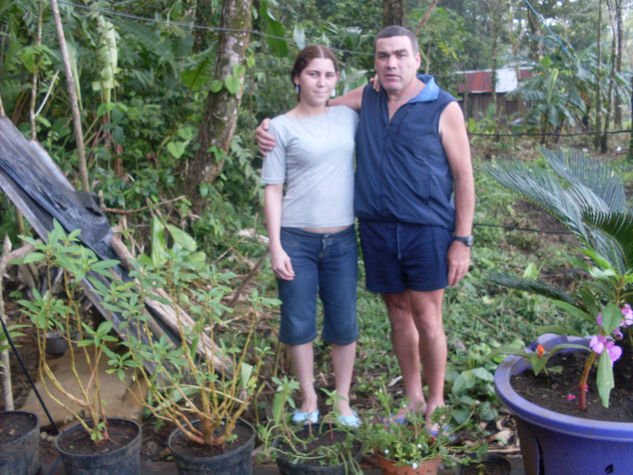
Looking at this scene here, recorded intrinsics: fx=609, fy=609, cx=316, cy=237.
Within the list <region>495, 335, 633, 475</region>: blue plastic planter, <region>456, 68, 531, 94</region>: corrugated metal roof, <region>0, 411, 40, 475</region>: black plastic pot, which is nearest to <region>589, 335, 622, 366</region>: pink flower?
<region>495, 335, 633, 475</region>: blue plastic planter

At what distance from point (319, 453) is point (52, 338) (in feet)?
6.71

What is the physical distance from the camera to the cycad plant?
6.23 ft

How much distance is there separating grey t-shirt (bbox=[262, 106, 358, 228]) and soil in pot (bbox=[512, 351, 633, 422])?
96 cm

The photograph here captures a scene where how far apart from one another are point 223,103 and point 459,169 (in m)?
2.19

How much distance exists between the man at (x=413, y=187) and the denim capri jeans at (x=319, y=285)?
0.35ft

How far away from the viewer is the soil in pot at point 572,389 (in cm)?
Answer: 201

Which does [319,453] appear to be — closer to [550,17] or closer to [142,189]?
[142,189]

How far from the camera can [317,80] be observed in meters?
2.47

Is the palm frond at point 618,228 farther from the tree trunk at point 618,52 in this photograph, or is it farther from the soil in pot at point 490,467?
the tree trunk at point 618,52

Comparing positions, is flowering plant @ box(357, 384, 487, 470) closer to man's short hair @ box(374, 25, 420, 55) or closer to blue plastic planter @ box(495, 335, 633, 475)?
blue plastic planter @ box(495, 335, 633, 475)

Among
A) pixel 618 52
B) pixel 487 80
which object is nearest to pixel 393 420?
pixel 618 52

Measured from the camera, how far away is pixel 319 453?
221 cm

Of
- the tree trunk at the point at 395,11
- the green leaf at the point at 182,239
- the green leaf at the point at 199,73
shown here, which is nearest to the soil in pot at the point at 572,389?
the tree trunk at the point at 395,11

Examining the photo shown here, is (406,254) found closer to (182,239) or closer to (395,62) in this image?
(395,62)
